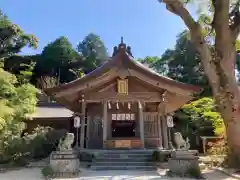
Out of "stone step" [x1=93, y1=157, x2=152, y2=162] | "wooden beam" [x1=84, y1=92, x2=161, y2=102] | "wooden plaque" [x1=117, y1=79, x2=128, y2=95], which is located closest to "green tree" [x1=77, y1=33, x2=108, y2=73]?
"wooden beam" [x1=84, y1=92, x2=161, y2=102]

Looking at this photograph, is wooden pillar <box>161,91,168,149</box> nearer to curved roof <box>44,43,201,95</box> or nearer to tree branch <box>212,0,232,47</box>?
curved roof <box>44,43,201,95</box>

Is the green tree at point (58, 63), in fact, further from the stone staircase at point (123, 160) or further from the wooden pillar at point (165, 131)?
the stone staircase at point (123, 160)

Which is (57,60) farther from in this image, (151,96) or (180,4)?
(180,4)

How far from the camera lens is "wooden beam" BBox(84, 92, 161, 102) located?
515 inches

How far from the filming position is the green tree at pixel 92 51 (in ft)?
142

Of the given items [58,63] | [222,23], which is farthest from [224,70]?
[58,63]

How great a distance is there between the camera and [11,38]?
36.1 metres

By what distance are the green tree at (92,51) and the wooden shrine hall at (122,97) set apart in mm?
28307

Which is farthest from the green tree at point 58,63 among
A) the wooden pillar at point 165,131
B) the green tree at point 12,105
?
the wooden pillar at point 165,131

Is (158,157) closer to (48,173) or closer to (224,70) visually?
(224,70)

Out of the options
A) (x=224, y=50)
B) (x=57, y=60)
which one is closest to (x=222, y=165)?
(x=224, y=50)

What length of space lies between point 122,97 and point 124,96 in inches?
4.6

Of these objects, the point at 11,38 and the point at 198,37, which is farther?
the point at 11,38

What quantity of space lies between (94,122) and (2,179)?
6651 millimetres
